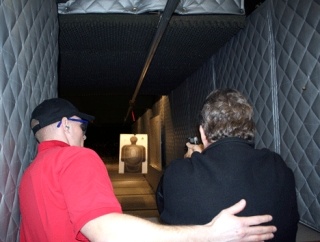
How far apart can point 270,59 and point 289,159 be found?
648 mm

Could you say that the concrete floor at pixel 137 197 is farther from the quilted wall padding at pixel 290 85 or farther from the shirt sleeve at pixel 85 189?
the shirt sleeve at pixel 85 189

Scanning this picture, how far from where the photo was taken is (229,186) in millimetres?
863

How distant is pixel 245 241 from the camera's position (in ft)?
2.82

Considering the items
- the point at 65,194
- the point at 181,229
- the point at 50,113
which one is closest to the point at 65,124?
the point at 50,113

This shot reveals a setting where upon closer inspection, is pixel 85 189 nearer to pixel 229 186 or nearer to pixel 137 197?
pixel 229 186

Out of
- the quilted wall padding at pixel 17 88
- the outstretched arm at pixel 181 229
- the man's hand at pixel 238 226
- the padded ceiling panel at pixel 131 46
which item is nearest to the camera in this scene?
the outstretched arm at pixel 181 229

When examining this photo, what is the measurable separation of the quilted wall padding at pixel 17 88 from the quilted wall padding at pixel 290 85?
139 centimetres

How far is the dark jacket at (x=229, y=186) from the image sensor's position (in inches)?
34.1

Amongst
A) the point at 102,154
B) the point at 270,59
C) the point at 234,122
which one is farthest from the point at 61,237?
the point at 102,154

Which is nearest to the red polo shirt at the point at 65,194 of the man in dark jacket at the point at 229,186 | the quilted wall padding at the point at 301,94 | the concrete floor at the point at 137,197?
the man in dark jacket at the point at 229,186

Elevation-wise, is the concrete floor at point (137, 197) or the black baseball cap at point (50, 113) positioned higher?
the black baseball cap at point (50, 113)

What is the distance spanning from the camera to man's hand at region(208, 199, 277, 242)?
2.67 ft

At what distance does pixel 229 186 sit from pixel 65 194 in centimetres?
52

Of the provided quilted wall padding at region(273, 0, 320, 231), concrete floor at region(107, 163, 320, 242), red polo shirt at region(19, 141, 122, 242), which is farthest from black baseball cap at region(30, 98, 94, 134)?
concrete floor at region(107, 163, 320, 242)
